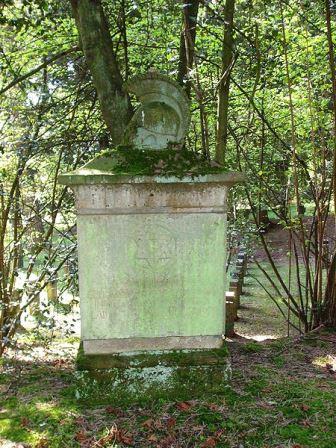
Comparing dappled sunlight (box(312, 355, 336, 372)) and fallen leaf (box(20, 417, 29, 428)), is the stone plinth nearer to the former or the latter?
fallen leaf (box(20, 417, 29, 428))

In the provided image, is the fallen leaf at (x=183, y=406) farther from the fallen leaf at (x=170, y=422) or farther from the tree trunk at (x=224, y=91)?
the tree trunk at (x=224, y=91)

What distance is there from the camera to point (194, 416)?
3137 mm

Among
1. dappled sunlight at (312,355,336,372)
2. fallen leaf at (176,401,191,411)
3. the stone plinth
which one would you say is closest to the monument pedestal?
the stone plinth

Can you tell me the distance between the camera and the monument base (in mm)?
3371

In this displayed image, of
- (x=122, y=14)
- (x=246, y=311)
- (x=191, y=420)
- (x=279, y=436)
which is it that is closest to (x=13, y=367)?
(x=191, y=420)

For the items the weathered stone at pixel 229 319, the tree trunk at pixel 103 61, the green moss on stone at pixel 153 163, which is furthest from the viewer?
the weathered stone at pixel 229 319

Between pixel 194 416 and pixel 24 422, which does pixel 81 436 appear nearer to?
pixel 24 422

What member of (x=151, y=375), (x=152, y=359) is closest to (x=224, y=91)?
(x=152, y=359)

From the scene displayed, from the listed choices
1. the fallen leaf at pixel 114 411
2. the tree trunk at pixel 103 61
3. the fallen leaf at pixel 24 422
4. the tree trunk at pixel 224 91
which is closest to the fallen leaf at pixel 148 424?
the fallen leaf at pixel 114 411

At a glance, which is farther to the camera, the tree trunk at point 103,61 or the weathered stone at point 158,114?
the tree trunk at point 103,61

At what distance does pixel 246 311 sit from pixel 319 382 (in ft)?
19.1

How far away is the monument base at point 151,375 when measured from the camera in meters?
3.37

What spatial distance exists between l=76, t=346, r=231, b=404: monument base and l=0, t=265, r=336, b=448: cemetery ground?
7 cm

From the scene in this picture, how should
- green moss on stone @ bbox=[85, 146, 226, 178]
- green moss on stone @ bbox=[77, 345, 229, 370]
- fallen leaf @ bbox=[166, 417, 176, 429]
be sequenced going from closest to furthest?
fallen leaf @ bbox=[166, 417, 176, 429] < green moss on stone @ bbox=[85, 146, 226, 178] < green moss on stone @ bbox=[77, 345, 229, 370]
